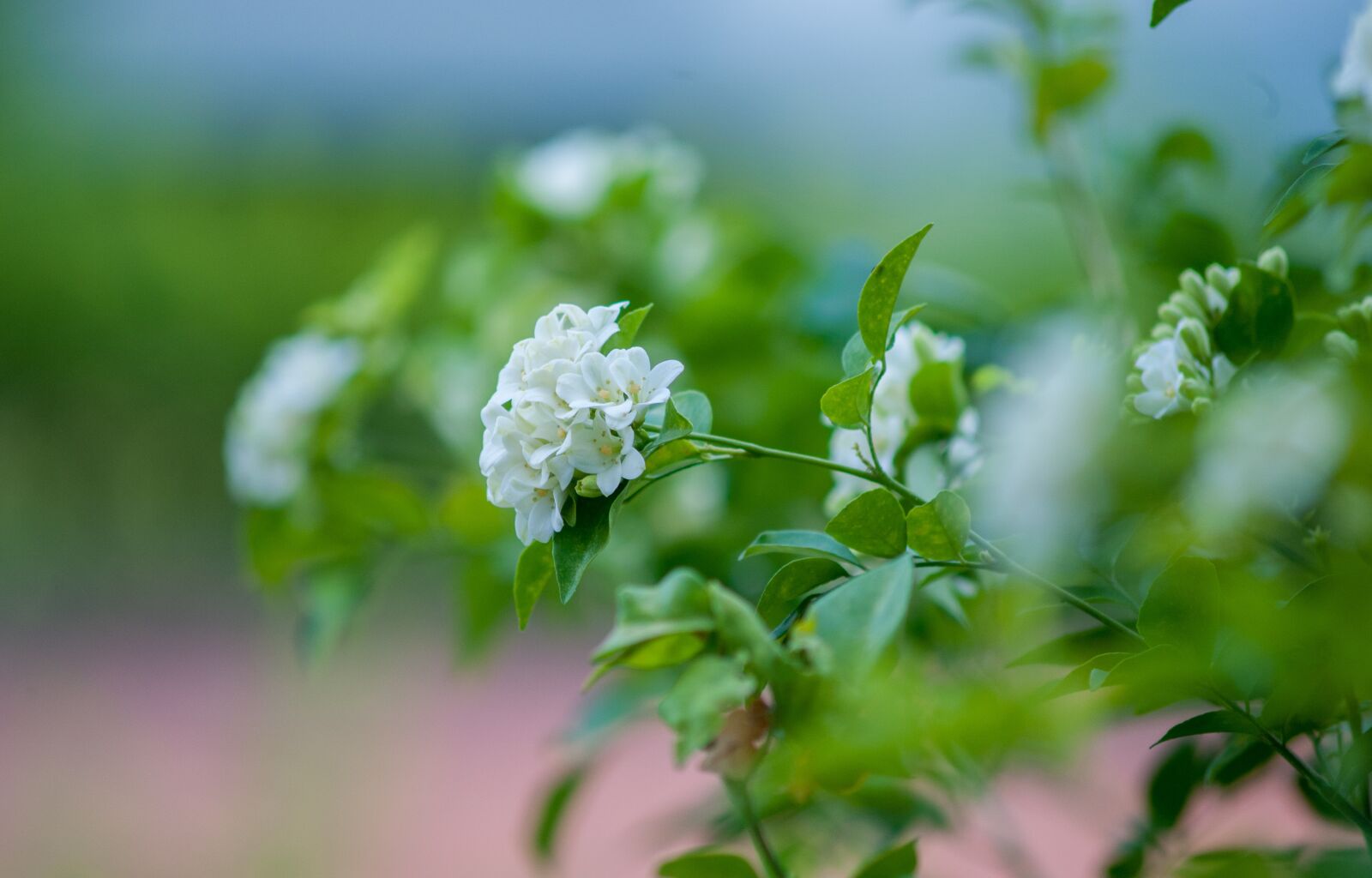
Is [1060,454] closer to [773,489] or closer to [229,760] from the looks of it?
[773,489]

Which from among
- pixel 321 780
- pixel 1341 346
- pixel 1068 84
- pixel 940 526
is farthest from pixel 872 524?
pixel 321 780

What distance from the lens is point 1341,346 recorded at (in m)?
0.26

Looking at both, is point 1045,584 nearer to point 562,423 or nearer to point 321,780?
point 562,423

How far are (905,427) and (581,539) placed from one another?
11 cm

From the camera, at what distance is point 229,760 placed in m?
1.73

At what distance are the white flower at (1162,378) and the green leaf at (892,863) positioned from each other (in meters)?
0.12

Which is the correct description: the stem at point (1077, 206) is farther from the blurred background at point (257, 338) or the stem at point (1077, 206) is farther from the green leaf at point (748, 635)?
the blurred background at point (257, 338)

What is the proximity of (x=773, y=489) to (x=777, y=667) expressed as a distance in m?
0.26

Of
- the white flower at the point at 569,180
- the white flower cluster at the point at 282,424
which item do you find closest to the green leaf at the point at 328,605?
the white flower cluster at the point at 282,424

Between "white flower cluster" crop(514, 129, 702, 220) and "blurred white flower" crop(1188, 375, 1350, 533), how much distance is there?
0.43 m

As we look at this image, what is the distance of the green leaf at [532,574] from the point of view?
0.27m

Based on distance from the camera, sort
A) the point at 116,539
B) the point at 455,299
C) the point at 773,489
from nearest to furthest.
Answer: the point at 773,489 < the point at 455,299 < the point at 116,539

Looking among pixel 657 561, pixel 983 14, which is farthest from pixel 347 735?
pixel 983 14

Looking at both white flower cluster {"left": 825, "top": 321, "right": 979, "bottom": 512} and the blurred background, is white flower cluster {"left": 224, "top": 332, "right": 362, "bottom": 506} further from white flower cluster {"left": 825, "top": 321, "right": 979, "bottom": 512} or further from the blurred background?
Answer: the blurred background
